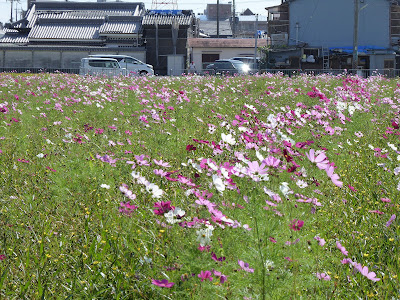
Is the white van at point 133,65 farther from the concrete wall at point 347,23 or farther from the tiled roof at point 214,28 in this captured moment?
the tiled roof at point 214,28

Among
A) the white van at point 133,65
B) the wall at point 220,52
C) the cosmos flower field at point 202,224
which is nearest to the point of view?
the cosmos flower field at point 202,224

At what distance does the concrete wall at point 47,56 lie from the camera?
39812 millimetres

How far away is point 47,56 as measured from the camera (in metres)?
40.1

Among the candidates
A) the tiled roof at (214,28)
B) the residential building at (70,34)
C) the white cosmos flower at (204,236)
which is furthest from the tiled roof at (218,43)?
the white cosmos flower at (204,236)

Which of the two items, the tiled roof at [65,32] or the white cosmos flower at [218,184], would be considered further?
the tiled roof at [65,32]

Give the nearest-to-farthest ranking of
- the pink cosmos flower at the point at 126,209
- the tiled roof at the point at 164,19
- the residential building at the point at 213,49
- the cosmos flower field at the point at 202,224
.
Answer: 1. the cosmos flower field at the point at 202,224
2. the pink cosmos flower at the point at 126,209
3. the tiled roof at the point at 164,19
4. the residential building at the point at 213,49

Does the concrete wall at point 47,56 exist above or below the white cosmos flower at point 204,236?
above

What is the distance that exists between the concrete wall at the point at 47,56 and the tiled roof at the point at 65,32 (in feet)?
8.62

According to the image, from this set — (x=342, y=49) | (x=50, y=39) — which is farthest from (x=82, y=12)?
(x=342, y=49)

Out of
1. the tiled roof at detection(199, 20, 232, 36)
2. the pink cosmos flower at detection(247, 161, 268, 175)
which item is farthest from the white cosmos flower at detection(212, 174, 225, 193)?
the tiled roof at detection(199, 20, 232, 36)

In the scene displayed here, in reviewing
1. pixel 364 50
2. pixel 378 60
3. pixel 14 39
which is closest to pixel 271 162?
pixel 364 50

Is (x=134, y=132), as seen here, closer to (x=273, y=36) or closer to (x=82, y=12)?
(x=273, y=36)

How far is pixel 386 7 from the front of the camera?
3972cm

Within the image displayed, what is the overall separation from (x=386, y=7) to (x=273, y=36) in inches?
329
